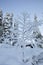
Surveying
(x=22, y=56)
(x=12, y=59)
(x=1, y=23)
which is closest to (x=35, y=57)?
(x=22, y=56)

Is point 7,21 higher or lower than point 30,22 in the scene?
lower

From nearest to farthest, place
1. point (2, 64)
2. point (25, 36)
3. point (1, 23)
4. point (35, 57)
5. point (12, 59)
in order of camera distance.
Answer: point (2, 64) → point (12, 59) → point (35, 57) → point (25, 36) → point (1, 23)

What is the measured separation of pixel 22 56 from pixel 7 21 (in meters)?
29.7

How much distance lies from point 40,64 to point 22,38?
1.99 meters

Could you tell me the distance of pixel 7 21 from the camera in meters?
35.5

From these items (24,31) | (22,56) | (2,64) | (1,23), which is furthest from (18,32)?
(1,23)

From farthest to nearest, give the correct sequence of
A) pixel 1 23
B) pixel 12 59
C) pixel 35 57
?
1. pixel 1 23
2. pixel 35 57
3. pixel 12 59

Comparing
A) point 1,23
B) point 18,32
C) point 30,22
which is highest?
point 30,22

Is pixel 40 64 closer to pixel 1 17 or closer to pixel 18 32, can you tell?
pixel 18 32

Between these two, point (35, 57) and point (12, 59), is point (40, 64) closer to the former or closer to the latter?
point (35, 57)

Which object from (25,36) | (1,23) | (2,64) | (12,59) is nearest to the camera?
(2,64)

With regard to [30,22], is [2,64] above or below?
below

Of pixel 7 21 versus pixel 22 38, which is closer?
pixel 22 38

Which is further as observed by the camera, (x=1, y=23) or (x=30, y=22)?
(x=1, y=23)
